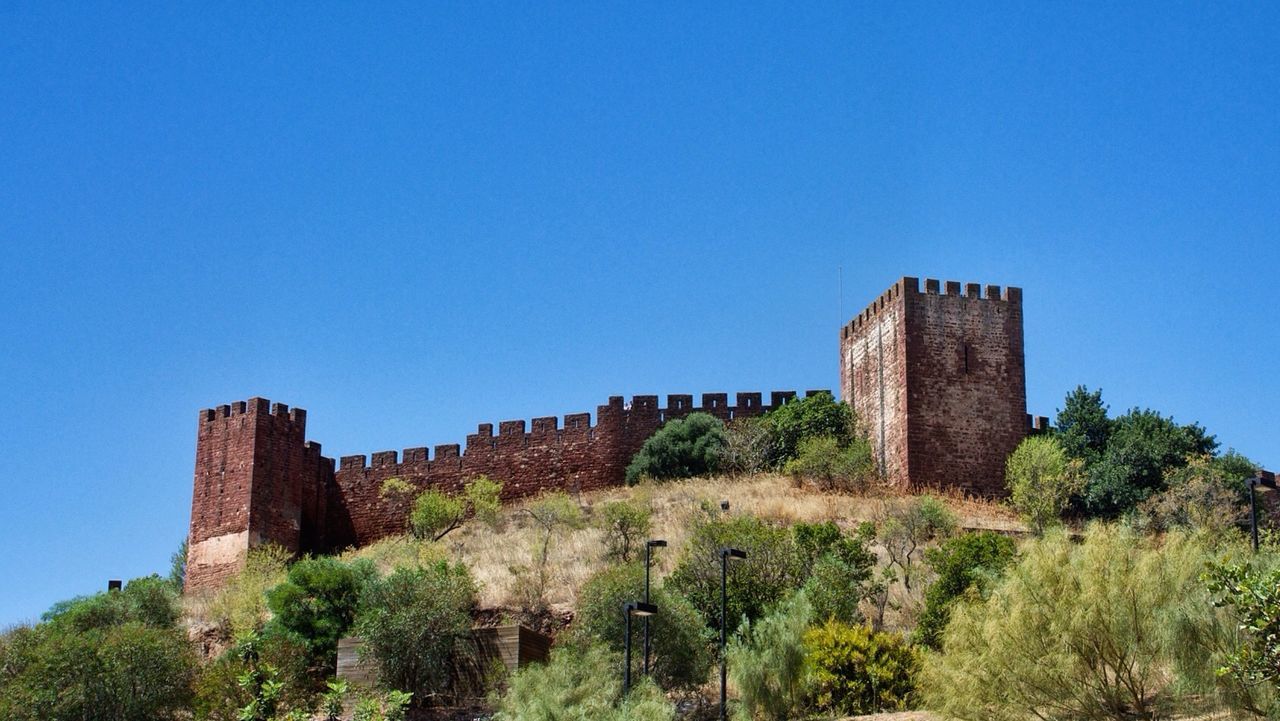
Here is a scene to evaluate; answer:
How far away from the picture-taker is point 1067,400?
41.3 metres

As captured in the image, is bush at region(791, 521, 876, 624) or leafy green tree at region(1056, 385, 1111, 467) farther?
leafy green tree at region(1056, 385, 1111, 467)

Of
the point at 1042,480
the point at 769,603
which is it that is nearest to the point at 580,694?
the point at 769,603

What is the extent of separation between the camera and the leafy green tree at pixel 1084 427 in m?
39.7

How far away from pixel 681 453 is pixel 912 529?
1068 cm

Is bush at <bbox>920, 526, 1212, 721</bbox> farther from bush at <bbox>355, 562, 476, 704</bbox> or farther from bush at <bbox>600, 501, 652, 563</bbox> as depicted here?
bush at <bbox>600, 501, 652, 563</bbox>

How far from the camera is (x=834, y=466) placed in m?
40.4

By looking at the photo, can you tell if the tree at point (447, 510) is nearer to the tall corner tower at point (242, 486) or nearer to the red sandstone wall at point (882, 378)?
the tall corner tower at point (242, 486)

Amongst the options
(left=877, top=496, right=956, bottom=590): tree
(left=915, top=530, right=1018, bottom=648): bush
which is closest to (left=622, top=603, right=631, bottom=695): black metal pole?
(left=915, top=530, right=1018, bottom=648): bush

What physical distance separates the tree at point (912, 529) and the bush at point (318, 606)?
34.5ft

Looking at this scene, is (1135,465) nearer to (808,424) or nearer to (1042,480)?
(1042,480)

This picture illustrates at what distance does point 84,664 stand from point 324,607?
17.0 ft

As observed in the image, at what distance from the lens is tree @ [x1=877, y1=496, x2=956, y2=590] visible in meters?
33.3

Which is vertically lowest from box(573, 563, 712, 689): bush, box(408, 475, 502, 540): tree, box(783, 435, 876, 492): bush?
box(573, 563, 712, 689): bush

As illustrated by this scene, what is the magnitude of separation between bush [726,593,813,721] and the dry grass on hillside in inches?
240
